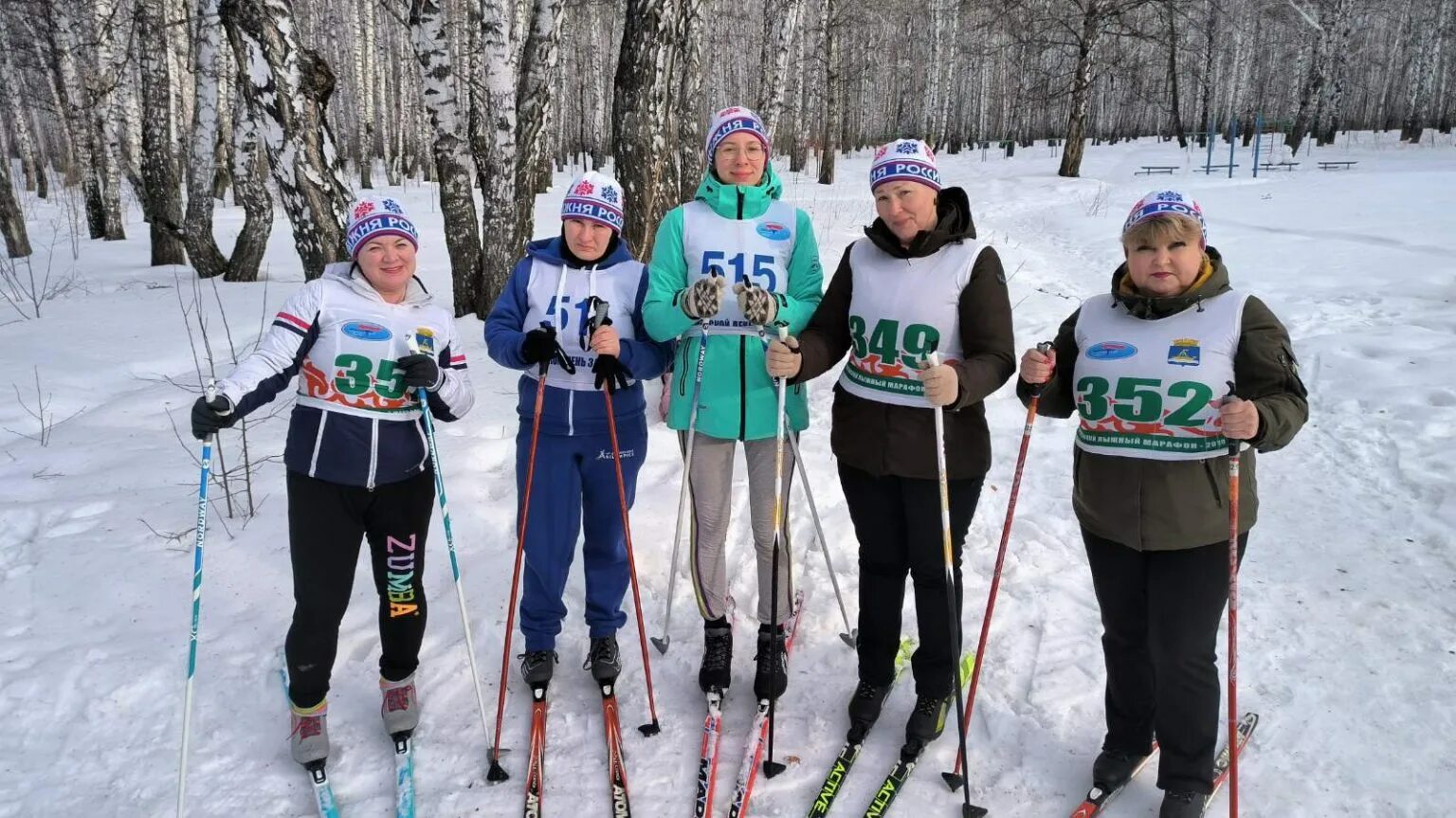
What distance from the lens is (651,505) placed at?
4.70 meters

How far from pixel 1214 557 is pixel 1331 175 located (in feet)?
65.8

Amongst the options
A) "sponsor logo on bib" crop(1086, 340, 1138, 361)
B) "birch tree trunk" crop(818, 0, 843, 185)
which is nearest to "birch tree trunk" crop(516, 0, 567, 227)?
"sponsor logo on bib" crop(1086, 340, 1138, 361)

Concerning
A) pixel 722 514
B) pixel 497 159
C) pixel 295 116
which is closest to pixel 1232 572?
pixel 722 514

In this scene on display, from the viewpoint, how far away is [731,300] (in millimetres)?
3068

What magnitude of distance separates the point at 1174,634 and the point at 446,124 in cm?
724

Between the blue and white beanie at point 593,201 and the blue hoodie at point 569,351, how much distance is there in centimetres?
14

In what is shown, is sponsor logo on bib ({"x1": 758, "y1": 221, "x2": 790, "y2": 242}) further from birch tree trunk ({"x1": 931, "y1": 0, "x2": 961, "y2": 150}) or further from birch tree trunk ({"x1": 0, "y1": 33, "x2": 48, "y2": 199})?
birch tree trunk ({"x1": 0, "y1": 33, "x2": 48, "y2": 199})

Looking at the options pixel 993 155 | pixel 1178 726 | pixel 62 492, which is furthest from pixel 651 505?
pixel 993 155

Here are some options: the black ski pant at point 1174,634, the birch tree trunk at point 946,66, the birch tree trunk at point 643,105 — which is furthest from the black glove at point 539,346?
the birch tree trunk at point 946,66

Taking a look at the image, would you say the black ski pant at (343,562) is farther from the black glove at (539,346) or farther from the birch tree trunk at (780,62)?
the birch tree trunk at (780,62)

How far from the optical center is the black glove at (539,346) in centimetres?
292

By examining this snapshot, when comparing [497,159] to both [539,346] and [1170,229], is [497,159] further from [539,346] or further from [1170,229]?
[1170,229]

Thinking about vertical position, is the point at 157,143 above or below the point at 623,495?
above

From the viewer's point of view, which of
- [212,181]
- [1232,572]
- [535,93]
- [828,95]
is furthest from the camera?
[828,95]
